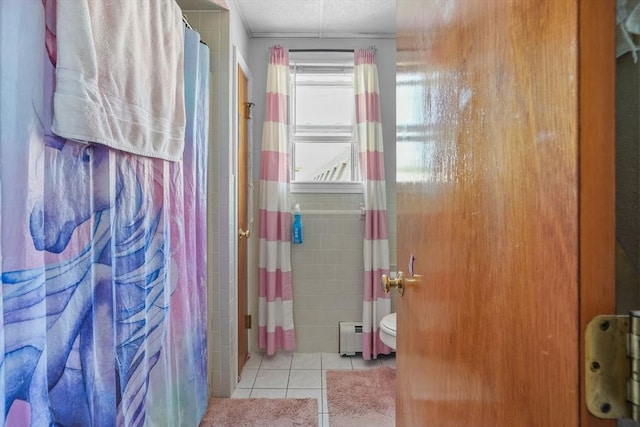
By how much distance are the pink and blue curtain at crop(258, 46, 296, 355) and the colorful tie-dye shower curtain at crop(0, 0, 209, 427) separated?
951mm

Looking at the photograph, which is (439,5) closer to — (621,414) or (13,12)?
(621,414)

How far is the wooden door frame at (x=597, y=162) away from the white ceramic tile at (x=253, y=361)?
7.75ft

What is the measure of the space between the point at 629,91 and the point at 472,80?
8.7 inches

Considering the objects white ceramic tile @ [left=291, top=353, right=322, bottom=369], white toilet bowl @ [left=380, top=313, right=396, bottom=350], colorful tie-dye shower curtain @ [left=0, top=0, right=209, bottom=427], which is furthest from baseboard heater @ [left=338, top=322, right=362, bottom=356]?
colorful tie-dye shower curtain @ [left=0, top=0, right=209, bottom=427]

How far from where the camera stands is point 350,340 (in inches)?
100

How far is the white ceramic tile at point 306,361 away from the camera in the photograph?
2.43 meters

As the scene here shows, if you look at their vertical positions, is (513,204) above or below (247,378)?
above

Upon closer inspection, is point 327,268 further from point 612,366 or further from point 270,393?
point 612,366

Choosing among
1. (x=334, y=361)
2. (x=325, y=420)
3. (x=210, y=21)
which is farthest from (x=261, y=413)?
(x=210, y=21)

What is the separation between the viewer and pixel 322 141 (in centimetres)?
271

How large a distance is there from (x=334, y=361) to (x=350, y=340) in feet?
0.59

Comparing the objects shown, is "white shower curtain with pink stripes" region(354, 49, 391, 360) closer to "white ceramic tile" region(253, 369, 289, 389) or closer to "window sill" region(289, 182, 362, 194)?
"window sill" region(289, 182, 362, 194)

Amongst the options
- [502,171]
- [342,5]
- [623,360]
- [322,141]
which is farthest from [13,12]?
[322,141]

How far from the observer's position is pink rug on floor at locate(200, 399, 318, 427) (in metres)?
1.79
